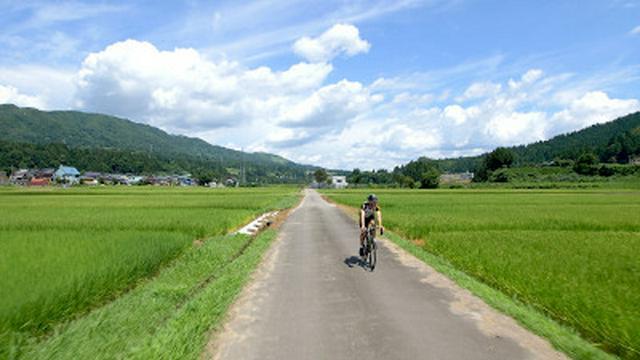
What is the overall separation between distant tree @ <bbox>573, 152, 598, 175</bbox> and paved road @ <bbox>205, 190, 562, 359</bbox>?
16248cm

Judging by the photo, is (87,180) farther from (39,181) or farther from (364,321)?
(364,321)

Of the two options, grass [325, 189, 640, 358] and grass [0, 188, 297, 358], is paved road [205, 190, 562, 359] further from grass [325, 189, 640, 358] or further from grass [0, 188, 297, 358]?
grass [0, 188, 297, 358]

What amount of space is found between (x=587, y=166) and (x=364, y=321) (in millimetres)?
171385

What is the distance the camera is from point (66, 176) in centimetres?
19025

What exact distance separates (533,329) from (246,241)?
1636 cm

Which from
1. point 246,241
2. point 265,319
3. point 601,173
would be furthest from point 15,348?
point 601,173

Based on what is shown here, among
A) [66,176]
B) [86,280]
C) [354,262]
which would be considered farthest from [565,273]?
[66,176]

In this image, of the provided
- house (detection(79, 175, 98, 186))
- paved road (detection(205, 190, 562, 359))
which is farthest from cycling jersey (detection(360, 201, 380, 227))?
house (detection(79, 175, 98, 186))

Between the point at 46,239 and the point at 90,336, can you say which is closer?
the point at 90,336

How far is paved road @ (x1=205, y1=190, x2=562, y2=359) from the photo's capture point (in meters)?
7.41

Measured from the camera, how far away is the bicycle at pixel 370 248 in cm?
1491

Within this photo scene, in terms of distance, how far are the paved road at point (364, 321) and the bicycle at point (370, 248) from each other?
0.36m

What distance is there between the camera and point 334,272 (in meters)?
14.5

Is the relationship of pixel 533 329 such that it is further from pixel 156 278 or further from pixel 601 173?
pixel 601 173
